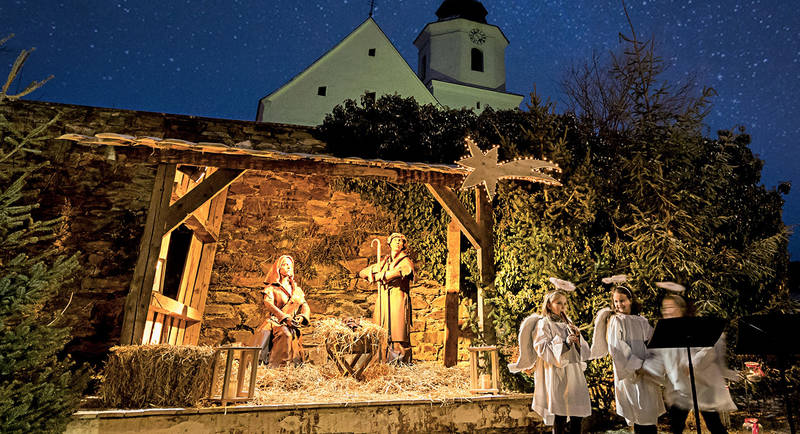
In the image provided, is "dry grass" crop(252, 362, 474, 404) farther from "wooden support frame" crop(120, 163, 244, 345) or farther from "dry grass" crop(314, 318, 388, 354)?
"wooden support frame" crop(120, 163, 244, 345)

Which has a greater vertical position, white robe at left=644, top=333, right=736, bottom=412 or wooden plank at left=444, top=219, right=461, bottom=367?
wooden plank at left=444, top=219, right=461, bottom=367

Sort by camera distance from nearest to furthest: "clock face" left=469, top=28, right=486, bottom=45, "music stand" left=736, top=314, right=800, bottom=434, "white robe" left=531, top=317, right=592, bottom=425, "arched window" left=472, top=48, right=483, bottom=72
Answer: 1. "music stand" left=736, top=314, right=800, bottom=434
2. "white robe" left=531, top=317, right=592, bottom=425
3. "arched window" left=472, top=48, right=483, bottom=72
4. "clock face" left=469, top=28, right=486, bottom=45

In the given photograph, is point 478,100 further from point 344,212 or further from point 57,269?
point 57,269

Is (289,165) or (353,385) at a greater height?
(289,165)

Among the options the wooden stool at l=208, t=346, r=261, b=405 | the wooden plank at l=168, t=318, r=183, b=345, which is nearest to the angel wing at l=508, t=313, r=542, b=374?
Result: the wooden stool at l=208, t=346, r=261, b=405

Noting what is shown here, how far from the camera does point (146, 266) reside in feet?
16.4

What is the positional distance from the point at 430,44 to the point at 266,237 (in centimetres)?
1914

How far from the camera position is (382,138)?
9461 millimetres

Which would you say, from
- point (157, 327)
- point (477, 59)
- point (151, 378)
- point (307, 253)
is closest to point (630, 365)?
point (151, 378)

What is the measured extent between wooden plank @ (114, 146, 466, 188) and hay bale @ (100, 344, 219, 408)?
2229 millimetres

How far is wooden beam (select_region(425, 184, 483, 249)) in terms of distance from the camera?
604cm

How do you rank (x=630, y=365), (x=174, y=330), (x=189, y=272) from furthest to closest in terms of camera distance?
(x=189, y=272) < (x=174, y=330) < (x=630, y=365)

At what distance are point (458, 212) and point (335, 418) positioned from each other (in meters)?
2.95

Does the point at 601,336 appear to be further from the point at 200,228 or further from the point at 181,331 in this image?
the point at 181,331
